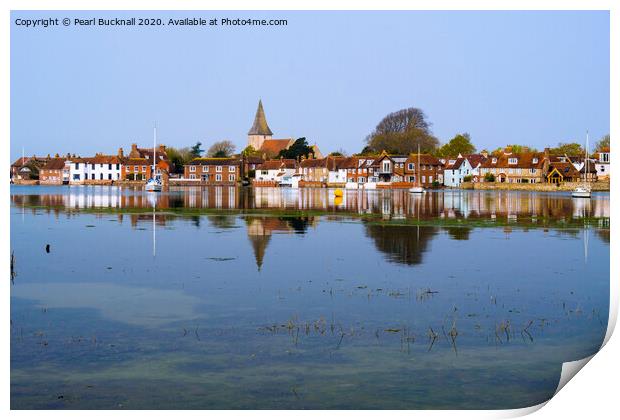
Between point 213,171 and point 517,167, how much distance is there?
106 ft

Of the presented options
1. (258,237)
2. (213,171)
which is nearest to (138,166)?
(213,171)

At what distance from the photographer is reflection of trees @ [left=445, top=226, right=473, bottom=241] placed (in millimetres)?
18141

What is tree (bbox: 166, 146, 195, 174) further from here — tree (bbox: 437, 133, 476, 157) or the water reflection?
the water reflection

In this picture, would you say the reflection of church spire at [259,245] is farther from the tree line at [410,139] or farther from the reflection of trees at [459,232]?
the tree line at [410,139]

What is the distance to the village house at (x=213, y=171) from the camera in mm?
83000

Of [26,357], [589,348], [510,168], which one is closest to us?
[26,357]

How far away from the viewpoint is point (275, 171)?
87688 millimetres

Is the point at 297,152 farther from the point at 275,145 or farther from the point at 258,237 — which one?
the point at 258,237

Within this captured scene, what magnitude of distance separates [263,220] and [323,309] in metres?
14.0

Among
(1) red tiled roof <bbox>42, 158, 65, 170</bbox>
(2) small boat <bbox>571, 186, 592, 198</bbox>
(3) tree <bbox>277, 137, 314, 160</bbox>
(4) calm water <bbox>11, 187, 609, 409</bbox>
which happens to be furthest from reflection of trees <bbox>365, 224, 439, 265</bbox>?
(3) tree <bbox>277, 137, 314, 160</bbox>

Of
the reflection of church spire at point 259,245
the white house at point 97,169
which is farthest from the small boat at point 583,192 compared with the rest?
the white house at point 97,169
